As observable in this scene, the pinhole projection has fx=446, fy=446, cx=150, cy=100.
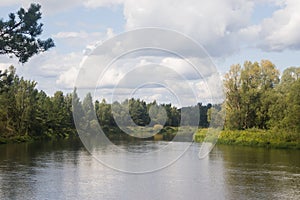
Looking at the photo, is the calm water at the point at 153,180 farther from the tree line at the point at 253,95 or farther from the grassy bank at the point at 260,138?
the tree line at the point at 253,95

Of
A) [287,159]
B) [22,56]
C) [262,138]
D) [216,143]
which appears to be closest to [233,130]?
[216,143]

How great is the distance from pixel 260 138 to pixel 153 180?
35010 millimetres

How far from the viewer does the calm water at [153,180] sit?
2267 cm

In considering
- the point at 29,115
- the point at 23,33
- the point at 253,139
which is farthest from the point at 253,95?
the point at 23,33

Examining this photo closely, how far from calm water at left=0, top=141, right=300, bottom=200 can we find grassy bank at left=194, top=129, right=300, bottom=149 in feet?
57.2

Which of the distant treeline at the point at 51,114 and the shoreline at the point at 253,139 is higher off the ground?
the distant treeline at the point at 51,114

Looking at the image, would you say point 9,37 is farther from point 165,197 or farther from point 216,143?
point 216,143

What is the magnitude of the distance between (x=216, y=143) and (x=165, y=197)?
1781 inches

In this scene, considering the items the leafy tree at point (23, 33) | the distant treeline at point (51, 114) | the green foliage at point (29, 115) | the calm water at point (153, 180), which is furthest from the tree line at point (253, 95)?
the leafy tree at point (23, 33)

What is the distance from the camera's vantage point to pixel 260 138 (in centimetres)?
5972

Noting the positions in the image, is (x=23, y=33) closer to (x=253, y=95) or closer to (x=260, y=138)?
(x=260, y=138)

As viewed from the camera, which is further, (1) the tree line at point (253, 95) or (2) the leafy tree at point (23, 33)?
(1) the tree line at point (253, 95)

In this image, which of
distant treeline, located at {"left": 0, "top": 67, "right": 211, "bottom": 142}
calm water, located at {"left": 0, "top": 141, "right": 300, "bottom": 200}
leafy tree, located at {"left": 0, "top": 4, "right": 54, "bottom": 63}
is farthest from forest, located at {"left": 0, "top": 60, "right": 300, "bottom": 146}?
leafy tree, located at {"left": 0, "top": 4, "right": 54, "bottom": 63}

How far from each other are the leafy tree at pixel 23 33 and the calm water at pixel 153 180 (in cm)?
752
